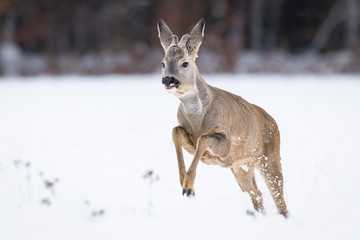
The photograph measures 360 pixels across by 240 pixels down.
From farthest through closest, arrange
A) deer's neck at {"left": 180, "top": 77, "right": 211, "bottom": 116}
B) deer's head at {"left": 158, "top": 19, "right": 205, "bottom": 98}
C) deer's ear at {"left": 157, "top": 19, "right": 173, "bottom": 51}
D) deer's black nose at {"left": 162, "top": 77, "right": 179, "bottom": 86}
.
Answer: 1. deer's ear at {"left": 157, "top": 19, "right": 173, "bottom": 51}
2. deer's neck at {"left": 180, "top": 77, "right": 211, "bottom": 116}
3. deer's head at {"left": 158, "top": 19, "right": 205, "bottom": 98}
4. deer's black nose at {"left": 162, "top": 77, "right": 179, "bottom": 86}

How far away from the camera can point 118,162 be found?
9.48m

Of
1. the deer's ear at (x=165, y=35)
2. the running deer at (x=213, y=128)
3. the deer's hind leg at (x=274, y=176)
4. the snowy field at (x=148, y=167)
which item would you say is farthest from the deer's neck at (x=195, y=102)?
the deer's hind leg at (x=274, y=176)

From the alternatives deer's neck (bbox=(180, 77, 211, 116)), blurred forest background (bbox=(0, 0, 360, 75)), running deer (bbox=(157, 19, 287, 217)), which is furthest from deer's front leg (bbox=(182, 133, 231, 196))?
blurred forest background (bbox=(0, 0, 360, 75))

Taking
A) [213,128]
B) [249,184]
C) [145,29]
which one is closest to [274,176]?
[249,184]

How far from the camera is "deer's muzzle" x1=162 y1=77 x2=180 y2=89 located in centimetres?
508

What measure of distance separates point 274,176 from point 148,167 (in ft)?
10.3

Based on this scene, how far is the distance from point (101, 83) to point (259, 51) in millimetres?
11254

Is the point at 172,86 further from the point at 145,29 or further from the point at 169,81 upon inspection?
the point at 145,29

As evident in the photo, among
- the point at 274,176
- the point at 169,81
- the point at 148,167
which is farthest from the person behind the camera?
the point at 148,167

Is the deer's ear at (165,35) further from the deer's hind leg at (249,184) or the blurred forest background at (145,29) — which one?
the blurred forest background at (145,29)

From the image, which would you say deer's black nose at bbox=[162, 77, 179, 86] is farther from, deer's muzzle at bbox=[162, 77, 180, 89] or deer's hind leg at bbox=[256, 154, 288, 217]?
deer's hind leg at bbox=[256, 154, 288, 217]

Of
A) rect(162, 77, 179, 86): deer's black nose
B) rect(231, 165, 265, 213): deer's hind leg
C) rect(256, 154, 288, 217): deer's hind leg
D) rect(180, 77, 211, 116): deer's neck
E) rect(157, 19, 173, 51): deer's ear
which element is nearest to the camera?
rect(162, 77, 179, 86): deer's black nose

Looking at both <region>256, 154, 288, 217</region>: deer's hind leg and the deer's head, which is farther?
<region>256, 154, 288, 217</region>: deer's hind leg

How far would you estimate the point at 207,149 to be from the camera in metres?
5.33
